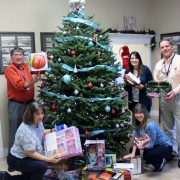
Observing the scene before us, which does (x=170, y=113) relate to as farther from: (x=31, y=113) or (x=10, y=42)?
(x=10, y=42)

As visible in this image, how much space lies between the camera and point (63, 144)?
2617 millimetres

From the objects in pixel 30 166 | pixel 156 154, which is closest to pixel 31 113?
pixel 30 166

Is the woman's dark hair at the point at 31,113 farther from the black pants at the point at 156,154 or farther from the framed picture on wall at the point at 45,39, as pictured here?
the framed picture on wall at the point at 45,39

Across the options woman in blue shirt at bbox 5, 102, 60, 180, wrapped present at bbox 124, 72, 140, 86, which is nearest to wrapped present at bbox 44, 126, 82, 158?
woman in blue shirt at bbox 5, 102, 60, 180

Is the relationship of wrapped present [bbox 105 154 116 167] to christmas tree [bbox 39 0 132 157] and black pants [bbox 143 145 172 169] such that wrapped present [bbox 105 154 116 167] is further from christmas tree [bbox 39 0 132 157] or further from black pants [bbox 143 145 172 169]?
black pants [bbox 143 145 172 169]

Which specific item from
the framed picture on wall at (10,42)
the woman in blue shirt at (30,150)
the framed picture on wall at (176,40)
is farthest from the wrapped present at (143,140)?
the framed picture on wall at (176,40)

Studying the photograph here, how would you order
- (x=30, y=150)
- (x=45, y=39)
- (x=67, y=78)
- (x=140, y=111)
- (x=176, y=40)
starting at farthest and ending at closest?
1. (x=176, y=40)
2. (x=45, y=39)
3. (x=140, y=111)
4. (x=67, y=78)
5. (x=30, y=150)

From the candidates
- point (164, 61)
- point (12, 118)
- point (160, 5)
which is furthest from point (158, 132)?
point (160, 5)

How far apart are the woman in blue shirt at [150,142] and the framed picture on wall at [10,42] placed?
5.97 feet

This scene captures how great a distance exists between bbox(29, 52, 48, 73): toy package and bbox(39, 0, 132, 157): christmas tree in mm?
69

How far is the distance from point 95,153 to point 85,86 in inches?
27.4

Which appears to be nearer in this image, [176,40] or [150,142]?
[150,142]

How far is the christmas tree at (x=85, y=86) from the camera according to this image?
3.04m

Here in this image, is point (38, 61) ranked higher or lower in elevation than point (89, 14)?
lower
